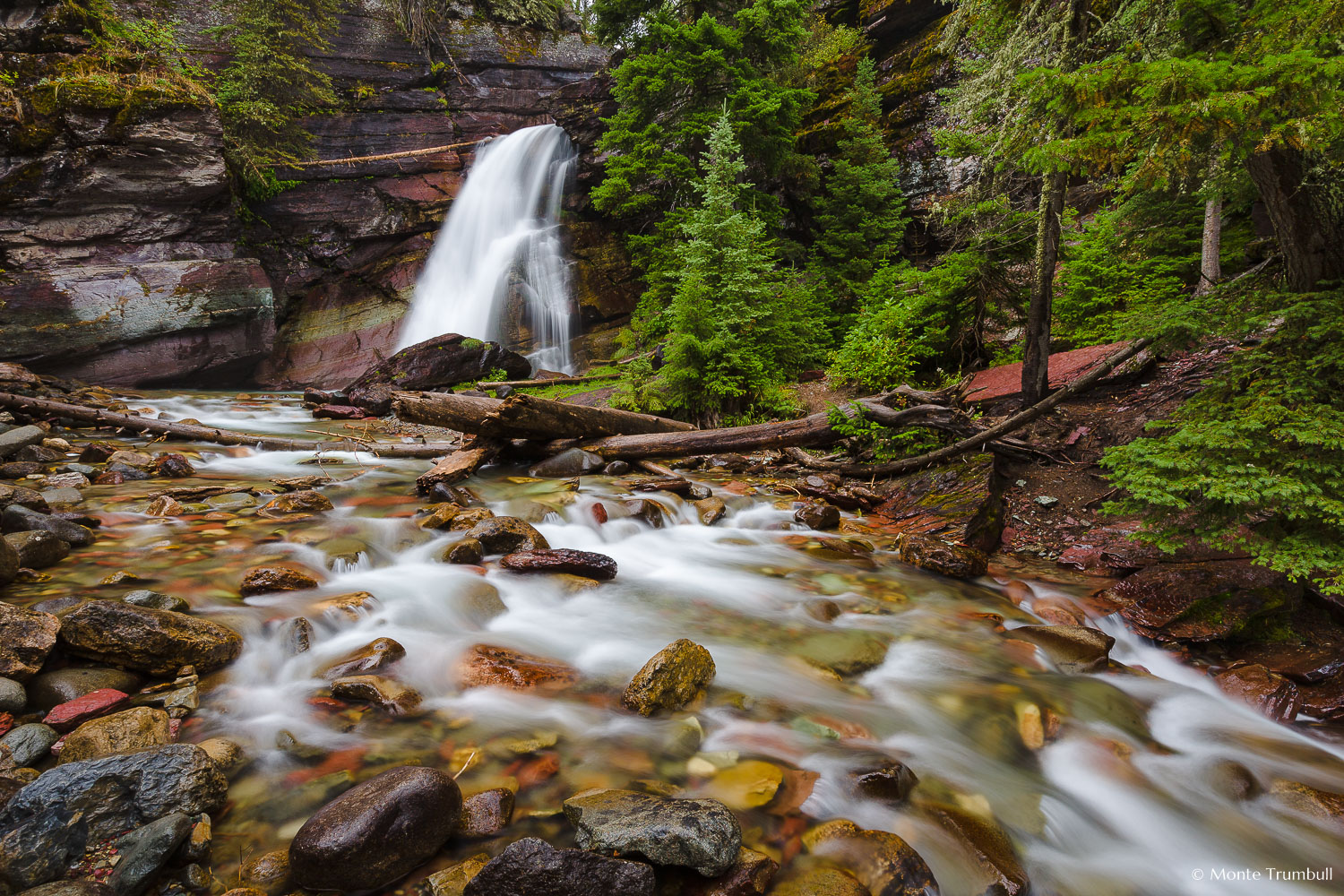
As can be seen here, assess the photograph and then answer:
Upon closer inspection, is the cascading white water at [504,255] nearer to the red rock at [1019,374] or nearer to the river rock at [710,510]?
the river rock at [710,510]

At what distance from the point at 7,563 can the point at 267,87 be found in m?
26.1

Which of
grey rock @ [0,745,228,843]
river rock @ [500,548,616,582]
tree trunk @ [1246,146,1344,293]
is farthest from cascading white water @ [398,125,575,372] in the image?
grey rock @ [0,745,228,843]

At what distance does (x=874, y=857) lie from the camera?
Answer: 7.09 feet

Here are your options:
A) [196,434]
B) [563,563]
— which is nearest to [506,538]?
[563,563]

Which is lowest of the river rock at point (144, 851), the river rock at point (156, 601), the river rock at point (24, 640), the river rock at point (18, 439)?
the river rock at point (144, 851)

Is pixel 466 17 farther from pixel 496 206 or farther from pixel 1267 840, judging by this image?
pixel 1267 840

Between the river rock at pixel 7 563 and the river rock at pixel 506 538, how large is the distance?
2.82 m

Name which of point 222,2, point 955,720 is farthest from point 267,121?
point 955,720

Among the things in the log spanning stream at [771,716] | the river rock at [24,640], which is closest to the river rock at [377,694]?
the log spanning stream at [771,716]

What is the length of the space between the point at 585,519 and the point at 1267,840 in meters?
5.35

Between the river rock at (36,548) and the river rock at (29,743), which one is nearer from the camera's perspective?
the river rock at (29,743)

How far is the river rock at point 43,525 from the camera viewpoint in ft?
13.8

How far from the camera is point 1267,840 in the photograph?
252cm

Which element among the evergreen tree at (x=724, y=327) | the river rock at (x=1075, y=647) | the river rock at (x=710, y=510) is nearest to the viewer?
the river rock at (x=1075, y=647)
